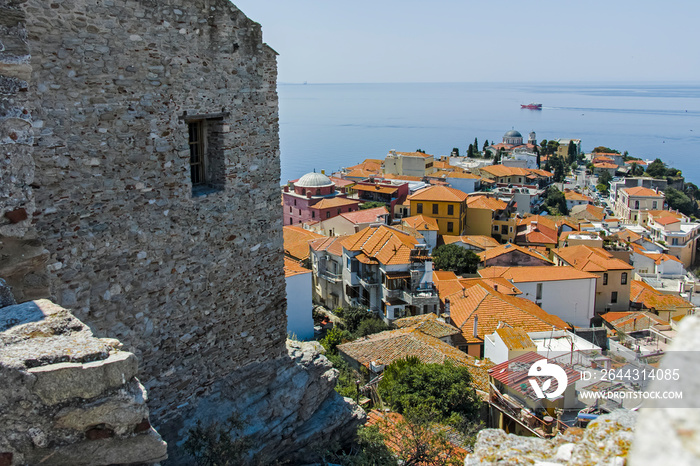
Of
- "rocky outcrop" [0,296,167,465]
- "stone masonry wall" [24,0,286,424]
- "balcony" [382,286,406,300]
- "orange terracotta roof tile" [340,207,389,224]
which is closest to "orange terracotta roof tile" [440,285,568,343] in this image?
"balcony" [382,286,406,300]

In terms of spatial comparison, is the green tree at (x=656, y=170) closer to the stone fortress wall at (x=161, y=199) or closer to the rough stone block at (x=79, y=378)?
the stone fortress wall at (x=161, y=199)

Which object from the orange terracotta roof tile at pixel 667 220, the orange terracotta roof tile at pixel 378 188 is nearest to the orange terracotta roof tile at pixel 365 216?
the orange terracotta roof tile at pixel 378 188

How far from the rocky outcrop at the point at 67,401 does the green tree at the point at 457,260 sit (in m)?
36.8

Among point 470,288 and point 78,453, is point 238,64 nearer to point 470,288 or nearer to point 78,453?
point 78,453

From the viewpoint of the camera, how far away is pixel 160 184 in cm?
542

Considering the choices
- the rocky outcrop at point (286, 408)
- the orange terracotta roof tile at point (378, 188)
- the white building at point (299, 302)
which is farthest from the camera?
the orange terracotta roof tile at point (378, 188)

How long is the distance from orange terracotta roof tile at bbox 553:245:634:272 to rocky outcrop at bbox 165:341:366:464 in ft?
103

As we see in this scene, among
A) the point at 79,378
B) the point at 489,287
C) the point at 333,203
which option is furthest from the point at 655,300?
the point at 79,378

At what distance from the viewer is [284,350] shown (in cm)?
724

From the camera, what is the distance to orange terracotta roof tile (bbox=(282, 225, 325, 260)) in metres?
37.0

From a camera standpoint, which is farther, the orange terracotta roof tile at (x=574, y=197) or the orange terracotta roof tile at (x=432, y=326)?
the orange terracotta roof tile at (x=574, y=197)

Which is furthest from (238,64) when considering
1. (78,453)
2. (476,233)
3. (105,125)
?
(476,233)

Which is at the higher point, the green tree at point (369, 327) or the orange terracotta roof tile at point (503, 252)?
the orange terracotta roof tile at point (503, 252)

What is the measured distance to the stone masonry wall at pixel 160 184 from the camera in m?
4.61
